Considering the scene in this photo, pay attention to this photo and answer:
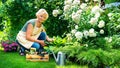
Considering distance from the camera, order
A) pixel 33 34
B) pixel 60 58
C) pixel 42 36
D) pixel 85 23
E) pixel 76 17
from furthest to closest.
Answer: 1. pixel 42 36
2. pixel 33 34
3. pixel 85 23
4. pixel 76 17
5. pixel 60 58

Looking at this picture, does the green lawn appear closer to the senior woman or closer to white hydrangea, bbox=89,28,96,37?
the senior woman

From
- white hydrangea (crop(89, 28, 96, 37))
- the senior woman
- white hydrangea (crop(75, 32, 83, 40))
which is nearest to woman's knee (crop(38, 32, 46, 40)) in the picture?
the senior woman

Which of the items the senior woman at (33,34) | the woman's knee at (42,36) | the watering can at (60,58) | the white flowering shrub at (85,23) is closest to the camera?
the watering can at (60,58)

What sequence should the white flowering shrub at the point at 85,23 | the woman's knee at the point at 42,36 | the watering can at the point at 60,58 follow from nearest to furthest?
1. the watering can at the point at 60,58
2. the white flowering shrub at the point at 85,23
3. the woman's knee at the point at 42,36

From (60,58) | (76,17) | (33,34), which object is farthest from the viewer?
(33,34)

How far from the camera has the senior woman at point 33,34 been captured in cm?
900

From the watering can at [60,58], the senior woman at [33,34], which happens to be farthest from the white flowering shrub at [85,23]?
the senior woman at [33,34]

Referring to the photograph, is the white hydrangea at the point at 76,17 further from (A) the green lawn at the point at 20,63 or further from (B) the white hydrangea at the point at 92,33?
(A) the green lawn at the point at 20,63

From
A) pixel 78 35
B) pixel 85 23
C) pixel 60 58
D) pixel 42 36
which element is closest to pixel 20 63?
pixel 60 58

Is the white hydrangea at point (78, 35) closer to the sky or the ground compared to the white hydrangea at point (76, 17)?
closer to the ground

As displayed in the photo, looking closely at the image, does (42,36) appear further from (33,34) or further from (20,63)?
(20,63)

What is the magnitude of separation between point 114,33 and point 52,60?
179cm

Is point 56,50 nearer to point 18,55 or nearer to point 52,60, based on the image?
point 52,60

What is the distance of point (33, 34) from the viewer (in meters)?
9.20
